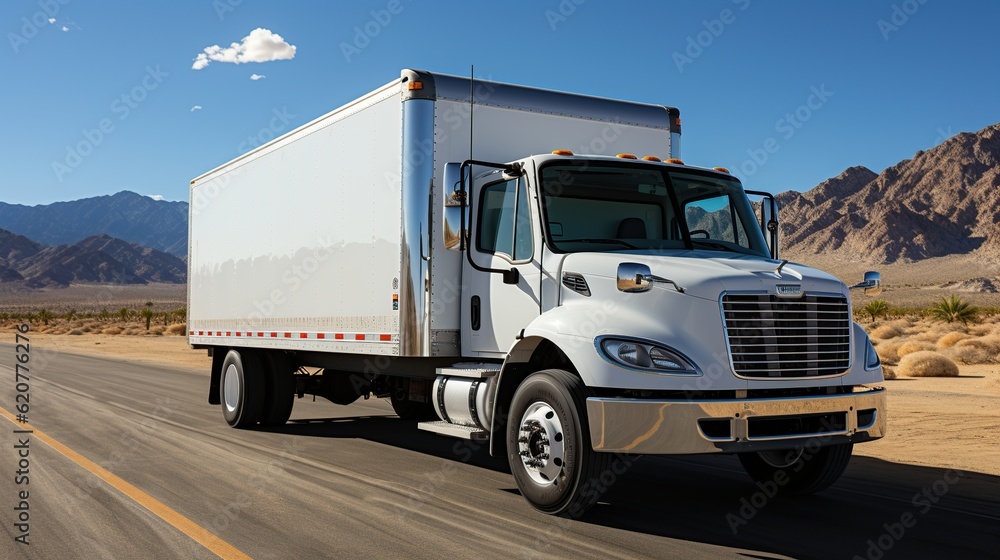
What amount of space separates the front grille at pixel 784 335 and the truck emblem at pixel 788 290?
47mm

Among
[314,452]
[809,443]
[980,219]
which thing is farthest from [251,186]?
[980,219]

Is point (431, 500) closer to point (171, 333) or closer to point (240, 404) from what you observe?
point (240, 404)

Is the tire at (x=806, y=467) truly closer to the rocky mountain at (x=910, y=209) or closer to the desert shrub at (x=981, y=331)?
→ the desert shrub at (x=981, y=331)

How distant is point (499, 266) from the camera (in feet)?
28.4

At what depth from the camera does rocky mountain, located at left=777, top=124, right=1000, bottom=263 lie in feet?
498

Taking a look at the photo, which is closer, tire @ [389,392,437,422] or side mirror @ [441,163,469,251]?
side mirror @ [441,163,469,251]

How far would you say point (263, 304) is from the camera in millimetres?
12945

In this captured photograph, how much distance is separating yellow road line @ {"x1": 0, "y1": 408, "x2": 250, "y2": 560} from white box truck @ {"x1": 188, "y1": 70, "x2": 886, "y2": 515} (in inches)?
92.6

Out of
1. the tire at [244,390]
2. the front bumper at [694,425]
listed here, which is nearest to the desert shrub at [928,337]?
the tire at [244,390]

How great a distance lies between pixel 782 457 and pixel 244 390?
752 cm

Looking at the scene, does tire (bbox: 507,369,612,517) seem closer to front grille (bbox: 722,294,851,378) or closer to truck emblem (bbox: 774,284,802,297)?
front grille (bbox: 722,294,851,378)

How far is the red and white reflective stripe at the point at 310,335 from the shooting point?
10.0 meters

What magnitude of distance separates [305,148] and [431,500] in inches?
216

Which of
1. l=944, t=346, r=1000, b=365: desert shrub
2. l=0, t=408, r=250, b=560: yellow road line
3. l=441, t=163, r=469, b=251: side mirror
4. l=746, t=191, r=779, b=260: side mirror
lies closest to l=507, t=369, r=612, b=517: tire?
l=441, t=163, r=469, b=251: side mirror
